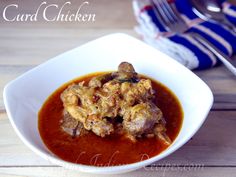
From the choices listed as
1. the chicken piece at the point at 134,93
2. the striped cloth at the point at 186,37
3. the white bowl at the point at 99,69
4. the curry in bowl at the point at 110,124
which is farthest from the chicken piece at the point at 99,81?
the striped cloth at the point at 186,37

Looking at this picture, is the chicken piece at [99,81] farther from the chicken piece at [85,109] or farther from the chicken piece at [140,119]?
the chicken piece at [140,119]

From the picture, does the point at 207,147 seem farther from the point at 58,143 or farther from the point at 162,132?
the point at 58,143

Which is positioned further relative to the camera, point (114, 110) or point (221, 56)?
point (221, 56)

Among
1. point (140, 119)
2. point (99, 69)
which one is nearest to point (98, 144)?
point (140, 119)

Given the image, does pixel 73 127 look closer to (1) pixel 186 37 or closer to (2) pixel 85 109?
(2) pixel 85 109

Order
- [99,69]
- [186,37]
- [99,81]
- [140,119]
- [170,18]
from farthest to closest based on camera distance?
[170,18] < [186,37] < [99,69] < [99,81] < [140,119]

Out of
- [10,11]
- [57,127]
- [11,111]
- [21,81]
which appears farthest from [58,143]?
[10,11]
